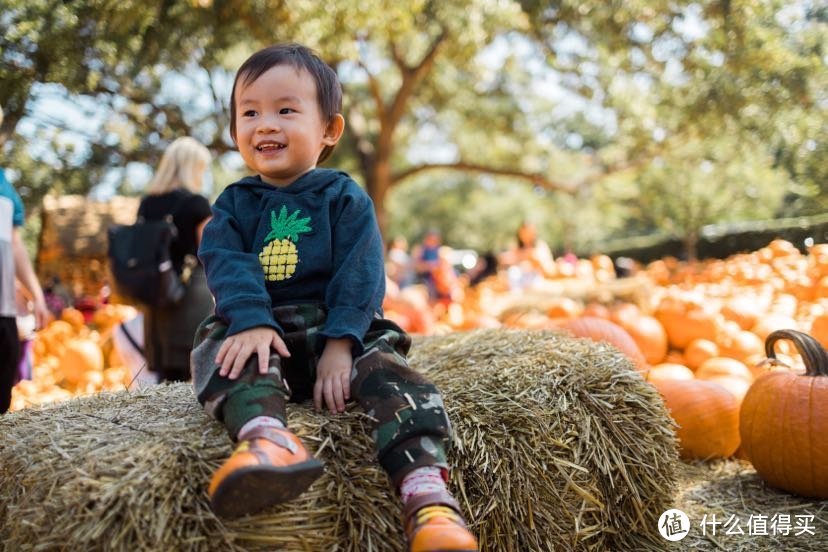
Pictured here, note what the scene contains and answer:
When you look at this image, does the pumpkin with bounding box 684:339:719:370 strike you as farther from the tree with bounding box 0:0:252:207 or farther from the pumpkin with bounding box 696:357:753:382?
the tree with bounding box 0:0:252:207

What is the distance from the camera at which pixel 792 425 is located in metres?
2.88

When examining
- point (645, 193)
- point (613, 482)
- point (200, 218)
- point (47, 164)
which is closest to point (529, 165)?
point (645, 193)

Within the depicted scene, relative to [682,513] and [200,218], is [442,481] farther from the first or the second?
[200,218]

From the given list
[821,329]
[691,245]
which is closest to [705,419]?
[821,329]

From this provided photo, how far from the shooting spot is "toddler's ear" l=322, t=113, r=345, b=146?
6.88 feet

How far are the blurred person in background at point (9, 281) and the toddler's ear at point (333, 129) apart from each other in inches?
74.3

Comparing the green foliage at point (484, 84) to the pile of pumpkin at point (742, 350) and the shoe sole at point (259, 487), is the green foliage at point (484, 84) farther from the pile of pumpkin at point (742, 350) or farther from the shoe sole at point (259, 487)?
the shoe sole at point (259, 487)

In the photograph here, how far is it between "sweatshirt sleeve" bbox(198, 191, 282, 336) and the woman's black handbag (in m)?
1.48

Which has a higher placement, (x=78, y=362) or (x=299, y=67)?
(x=299, y=67)

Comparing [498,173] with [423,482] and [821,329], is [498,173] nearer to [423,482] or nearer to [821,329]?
[821,329]

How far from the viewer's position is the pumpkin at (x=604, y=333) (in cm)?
380

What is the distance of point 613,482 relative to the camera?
2.25 m

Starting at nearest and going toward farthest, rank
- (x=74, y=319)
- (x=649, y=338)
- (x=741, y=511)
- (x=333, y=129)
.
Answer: (x=333, y=129), (x=741, y=511), (x=649, y=338), (x=74, y=319)

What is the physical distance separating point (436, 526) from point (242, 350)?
71cm
